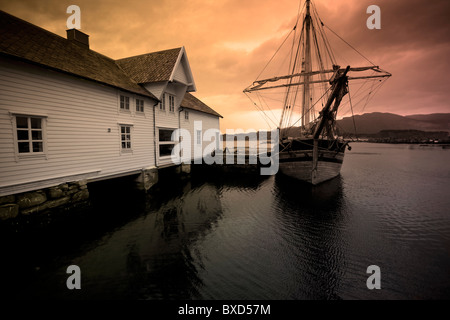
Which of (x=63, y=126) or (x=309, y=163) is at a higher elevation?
(x=63, y=126)

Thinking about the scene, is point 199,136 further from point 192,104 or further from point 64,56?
point 64,56

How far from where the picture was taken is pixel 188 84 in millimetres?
17859

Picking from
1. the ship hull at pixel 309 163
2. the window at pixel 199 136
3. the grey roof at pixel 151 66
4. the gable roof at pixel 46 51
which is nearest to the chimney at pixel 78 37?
the gable roof at pixel 46 51

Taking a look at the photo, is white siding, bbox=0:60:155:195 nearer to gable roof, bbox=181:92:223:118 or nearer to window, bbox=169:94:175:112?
window, bbox=169:94:175:112

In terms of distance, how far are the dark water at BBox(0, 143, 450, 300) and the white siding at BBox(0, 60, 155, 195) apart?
230cm

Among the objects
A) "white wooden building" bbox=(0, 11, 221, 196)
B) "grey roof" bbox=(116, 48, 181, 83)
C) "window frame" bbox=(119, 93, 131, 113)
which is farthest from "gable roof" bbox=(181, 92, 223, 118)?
"window frame" bbox=(119, 93, 131, 113)

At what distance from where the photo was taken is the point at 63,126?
976 cm

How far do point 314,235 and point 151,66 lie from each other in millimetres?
17846

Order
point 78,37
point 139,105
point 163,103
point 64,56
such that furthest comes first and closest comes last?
point 163,103
point 139,105
point 78,37
point 64,56

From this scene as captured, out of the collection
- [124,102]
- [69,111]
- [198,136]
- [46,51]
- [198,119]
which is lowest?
[198,136]

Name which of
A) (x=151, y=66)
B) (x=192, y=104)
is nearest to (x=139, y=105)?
(x=151, y=66)

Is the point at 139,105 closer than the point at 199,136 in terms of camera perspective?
Yes

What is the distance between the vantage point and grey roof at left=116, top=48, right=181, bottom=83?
1571 cm
